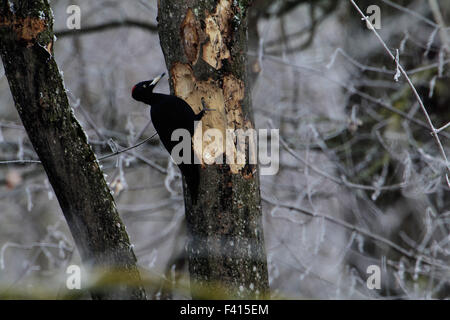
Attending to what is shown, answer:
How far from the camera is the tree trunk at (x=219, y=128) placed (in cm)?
219

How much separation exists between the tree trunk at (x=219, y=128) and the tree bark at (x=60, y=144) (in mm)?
413

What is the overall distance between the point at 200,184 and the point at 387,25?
10.2 ft

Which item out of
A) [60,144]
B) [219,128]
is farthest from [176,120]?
[60,144]

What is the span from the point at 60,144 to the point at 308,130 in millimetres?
2838

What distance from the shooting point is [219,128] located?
90.4 inches

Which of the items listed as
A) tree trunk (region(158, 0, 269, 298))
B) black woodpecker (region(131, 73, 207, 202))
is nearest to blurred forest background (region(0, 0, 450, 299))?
black woodpecker (region(131, 73, 207, 202))

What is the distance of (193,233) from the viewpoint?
226 cm

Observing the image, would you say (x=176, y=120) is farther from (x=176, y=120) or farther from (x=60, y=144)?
(x=60, y=144)

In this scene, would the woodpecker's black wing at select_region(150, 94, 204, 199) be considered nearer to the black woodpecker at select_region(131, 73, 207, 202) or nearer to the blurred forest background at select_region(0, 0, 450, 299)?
the black woodpecker at select_region(131, 73, 207, 202)

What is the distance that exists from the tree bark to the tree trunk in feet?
1.35

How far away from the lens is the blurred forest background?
14.5 feet

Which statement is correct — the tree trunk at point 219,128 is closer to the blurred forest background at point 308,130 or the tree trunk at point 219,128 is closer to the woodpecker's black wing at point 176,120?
the woodpecker's black wing at point 176,120

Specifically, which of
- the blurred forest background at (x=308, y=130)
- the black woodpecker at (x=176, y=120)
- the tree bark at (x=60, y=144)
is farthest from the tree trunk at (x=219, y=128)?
the blurred forest background at (x=308, y=130)

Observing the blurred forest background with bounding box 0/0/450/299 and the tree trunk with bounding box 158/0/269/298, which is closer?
the tree trunk with bounding box 158/0/269/298
